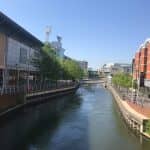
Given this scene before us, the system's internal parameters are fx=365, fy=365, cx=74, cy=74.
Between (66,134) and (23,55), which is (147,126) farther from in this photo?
(23,55)

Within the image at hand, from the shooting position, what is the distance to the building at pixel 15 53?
59.2m

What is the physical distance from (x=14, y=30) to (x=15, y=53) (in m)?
8.65

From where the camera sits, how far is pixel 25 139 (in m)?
32.8

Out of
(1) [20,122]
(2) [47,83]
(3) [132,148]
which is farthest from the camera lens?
(2) [47,83]

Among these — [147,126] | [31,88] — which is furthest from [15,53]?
[147,126]

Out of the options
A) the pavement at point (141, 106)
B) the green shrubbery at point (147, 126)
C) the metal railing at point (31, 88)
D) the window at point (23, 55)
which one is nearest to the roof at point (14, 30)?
the window at point (23, 55)

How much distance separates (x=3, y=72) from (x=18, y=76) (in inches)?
424

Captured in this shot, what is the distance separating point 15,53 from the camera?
70375mm

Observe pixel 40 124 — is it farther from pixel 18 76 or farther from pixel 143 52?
pixel 143 52

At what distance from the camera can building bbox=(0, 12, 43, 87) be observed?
59.2 m

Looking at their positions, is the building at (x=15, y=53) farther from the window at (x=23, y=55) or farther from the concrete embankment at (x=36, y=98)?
the concrete embankment at (x=36, y=98)

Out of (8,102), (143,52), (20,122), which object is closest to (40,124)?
(20,122)

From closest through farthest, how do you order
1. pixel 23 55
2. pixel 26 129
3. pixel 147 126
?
1. pixel 147 126
2. pixel 26 129
3. pixel 23 55

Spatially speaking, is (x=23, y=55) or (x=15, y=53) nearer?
(x=15, y=53)
